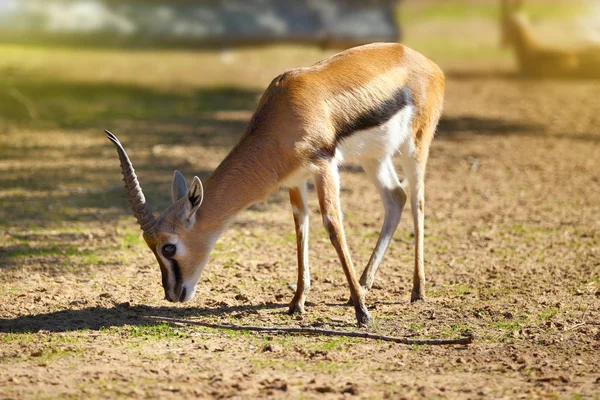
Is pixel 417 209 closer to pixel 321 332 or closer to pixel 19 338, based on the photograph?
pixel 321 332

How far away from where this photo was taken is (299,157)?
6270mm

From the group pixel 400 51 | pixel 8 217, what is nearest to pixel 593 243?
pixel 400 51

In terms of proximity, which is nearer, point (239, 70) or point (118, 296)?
point (118, 296)

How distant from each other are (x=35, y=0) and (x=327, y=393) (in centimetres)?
2225

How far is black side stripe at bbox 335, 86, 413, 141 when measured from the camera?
6492 millimetres

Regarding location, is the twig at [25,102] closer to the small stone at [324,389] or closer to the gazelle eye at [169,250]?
the gazelle eye at [169,250]

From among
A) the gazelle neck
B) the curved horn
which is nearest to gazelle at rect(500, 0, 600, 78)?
the gazelle neck

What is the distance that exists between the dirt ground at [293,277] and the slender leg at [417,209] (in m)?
0.13

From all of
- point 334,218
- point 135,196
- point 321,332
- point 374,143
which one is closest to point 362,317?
point 321,332

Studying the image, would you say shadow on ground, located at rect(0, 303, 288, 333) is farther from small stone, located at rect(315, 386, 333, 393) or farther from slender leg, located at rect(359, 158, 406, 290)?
small stone, located at rect(315, 386, 333, 393)

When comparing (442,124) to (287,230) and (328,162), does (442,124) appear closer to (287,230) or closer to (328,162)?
(287,230)

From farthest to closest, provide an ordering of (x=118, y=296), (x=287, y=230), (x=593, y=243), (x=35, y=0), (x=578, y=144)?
1. (x=35, y=0)
2. (x=578, y=144)
3. (x=287, y=230)
4. (x=593, y=243)
5. (x=118, y=296)

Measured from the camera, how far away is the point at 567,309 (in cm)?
669

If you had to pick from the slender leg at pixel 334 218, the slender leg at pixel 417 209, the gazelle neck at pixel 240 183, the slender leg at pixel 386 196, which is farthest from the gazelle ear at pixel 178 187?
the slender leg at pixel 417 209
